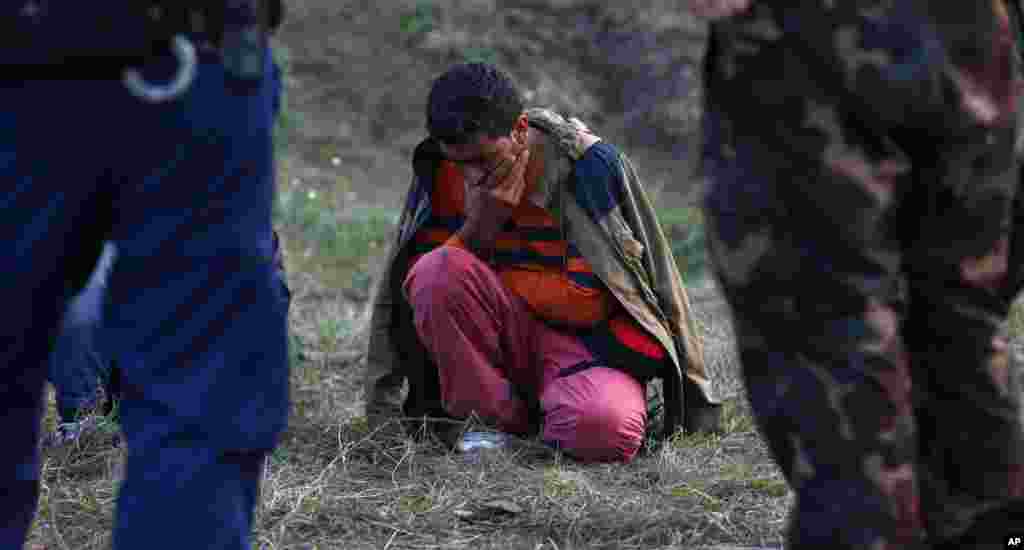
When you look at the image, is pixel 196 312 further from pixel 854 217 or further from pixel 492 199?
pixel 492 199

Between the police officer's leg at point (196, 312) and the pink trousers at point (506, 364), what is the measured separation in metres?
1.78

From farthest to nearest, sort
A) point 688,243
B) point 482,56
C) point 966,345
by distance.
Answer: point 482,56 < point 688,243 < point 966,345

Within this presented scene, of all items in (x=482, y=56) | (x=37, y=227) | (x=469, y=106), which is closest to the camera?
(x=37, y=227)

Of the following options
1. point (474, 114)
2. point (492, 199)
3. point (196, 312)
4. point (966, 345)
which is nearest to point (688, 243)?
point (492, 199)

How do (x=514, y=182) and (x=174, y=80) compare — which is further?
(x=514, y=182)

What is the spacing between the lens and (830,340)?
1848mm

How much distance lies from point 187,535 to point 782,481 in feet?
6.16

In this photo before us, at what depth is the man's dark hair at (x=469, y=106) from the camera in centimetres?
341

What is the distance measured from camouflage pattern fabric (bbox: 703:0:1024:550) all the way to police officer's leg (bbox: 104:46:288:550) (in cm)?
64

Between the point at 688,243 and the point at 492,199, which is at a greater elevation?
Result: the point at 492,199

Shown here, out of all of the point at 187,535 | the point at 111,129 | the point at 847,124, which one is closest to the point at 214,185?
the point at 111,129

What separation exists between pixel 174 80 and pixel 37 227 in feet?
0.85

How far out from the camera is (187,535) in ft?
6.11

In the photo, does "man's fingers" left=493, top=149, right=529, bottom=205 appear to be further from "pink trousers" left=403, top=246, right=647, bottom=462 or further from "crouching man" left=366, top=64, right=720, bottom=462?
"pink trousers" left=403, top=246, right=647, bottom=462
